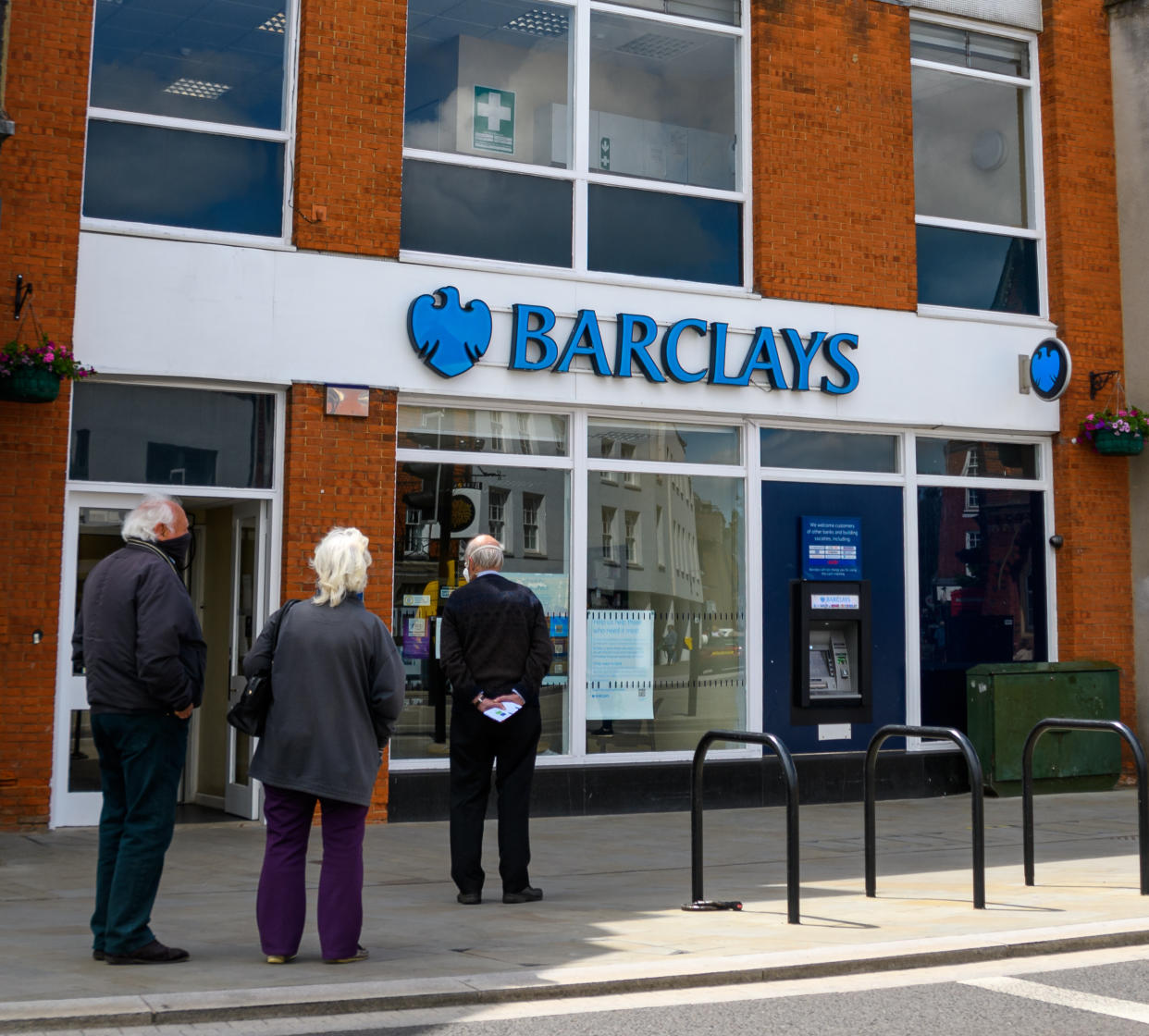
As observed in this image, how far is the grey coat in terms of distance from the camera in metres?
5.88

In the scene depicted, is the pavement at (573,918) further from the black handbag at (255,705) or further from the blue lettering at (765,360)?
the blue lettering at (765,360)

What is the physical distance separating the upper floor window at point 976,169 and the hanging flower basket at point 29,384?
7.48m

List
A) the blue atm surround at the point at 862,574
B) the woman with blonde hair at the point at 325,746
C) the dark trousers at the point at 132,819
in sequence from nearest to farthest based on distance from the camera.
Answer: the dark trousers at the point at 132,819 < the woman with blonde hair at the point at 325,746 < the blue atm surround at the point at 862,574

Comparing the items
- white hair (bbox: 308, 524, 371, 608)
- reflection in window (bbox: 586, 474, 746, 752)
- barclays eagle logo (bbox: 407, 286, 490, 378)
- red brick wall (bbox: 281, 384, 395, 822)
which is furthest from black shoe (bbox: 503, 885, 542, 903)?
barclays eagle logo (bbox: 407, 286, 490, 378)

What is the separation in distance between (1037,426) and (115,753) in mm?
9583

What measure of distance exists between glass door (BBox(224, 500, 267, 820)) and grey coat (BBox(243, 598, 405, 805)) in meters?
4.46

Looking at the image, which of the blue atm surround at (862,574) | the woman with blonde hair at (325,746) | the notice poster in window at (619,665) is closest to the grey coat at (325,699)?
the woman with blonde hair at (325,746)

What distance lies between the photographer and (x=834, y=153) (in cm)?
1249

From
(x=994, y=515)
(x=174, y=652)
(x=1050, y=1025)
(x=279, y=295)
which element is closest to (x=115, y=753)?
(x=174, y=652)

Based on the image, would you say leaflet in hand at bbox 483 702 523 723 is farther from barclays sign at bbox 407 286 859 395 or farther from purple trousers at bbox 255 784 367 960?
barclays sign at bbox 407 286 859 395

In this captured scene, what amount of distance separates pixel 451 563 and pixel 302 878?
5148 mm

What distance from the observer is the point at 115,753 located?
231 inches

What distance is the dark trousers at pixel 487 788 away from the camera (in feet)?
24.3

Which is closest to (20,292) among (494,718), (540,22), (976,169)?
(494,718)
